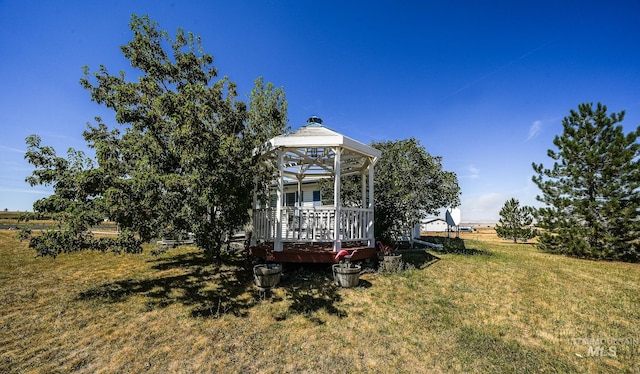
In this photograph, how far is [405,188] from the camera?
10.8m

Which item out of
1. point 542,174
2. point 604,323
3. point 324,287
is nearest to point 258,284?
point 324,287

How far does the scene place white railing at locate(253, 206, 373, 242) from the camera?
25.3 ft

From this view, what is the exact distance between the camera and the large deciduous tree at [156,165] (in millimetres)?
5719

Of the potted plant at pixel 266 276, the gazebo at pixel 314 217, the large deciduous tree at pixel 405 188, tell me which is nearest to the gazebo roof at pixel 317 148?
the gazebo at pixel 314 217

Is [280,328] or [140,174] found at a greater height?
[140,174]

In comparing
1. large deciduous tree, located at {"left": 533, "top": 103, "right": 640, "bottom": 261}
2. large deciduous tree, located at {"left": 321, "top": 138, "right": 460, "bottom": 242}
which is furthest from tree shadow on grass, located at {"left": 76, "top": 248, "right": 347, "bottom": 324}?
large deciduous tree, located at {"left": 533, "top": 103, "right": 640, "bottom": 261}

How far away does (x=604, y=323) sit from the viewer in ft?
16.9

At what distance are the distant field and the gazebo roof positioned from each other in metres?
3.76

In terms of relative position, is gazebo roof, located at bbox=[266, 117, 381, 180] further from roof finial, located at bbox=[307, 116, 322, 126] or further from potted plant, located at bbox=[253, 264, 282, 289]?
potted plant, located at bbox=[253, 264, 282, 289]

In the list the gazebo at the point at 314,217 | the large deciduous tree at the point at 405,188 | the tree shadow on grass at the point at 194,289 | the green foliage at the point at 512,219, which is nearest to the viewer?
the tree shadow on grass at the point at 194,289

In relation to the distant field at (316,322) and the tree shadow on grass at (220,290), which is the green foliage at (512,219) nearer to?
the distant field at (316,322)

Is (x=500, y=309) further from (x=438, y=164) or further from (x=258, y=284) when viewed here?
(x=438, y=164)

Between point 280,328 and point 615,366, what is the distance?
5.10 m

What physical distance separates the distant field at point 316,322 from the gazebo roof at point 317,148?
12.3 ft
